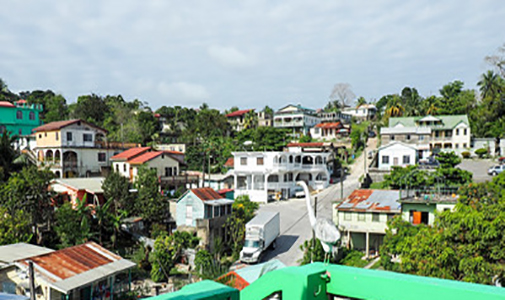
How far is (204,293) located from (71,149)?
124 feet

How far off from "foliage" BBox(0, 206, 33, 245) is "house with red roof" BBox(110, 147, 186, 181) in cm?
1425

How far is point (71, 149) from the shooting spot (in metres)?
36.0

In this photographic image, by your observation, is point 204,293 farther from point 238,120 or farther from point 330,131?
point 238,120

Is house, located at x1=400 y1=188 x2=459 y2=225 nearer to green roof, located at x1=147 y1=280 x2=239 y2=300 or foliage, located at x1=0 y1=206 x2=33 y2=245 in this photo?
green roof, located at x1=147 y1=280 x2=239 y2=300

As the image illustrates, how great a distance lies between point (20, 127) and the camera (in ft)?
153

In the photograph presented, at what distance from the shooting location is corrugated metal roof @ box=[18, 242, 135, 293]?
14102 millimetres

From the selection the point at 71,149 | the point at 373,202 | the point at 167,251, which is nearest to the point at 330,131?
the point at 373,202

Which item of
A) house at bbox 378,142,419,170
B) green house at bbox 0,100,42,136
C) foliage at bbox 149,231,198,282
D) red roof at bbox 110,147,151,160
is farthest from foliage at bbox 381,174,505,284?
green house at bbox 0,100,42,136

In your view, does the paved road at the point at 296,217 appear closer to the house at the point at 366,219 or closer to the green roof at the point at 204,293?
the house at the point at 366,219

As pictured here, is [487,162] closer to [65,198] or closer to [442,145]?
[442,145]

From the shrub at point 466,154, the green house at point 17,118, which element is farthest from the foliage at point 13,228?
the shrub at point 466,154

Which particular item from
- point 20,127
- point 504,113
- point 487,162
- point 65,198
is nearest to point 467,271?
point 65,198

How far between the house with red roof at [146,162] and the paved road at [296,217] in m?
10.5

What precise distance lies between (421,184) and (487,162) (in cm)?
1862
